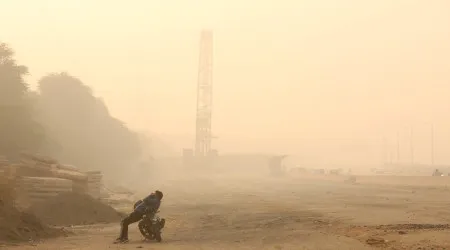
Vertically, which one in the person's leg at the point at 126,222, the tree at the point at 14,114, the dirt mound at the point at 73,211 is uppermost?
the tree at the point at 14,114

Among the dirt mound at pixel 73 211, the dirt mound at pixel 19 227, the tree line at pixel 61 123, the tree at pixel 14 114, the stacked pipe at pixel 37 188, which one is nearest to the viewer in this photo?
the dirt mound at pixel 19 227

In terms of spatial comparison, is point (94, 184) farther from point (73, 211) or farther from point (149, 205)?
point (149, 205)

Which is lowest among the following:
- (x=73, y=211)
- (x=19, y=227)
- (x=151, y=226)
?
(x=73, y=211)

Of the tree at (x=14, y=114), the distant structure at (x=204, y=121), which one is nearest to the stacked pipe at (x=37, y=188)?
the tree at (x=14, y=114)

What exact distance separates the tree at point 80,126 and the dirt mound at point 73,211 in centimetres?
3333

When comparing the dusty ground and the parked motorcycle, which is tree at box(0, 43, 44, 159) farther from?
the parked motorcycle

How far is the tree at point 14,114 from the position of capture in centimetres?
3628

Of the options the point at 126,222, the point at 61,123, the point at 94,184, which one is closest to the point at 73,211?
the point at 126,222

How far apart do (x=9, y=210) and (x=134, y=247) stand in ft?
14.7

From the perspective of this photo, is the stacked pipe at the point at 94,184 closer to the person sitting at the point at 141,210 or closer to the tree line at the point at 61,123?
the tree line at the point at 61,123

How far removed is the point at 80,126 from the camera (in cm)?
6284

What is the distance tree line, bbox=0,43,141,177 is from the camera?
125 feet

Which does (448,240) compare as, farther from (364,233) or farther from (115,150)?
(115,150)

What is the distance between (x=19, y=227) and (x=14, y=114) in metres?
26.3
